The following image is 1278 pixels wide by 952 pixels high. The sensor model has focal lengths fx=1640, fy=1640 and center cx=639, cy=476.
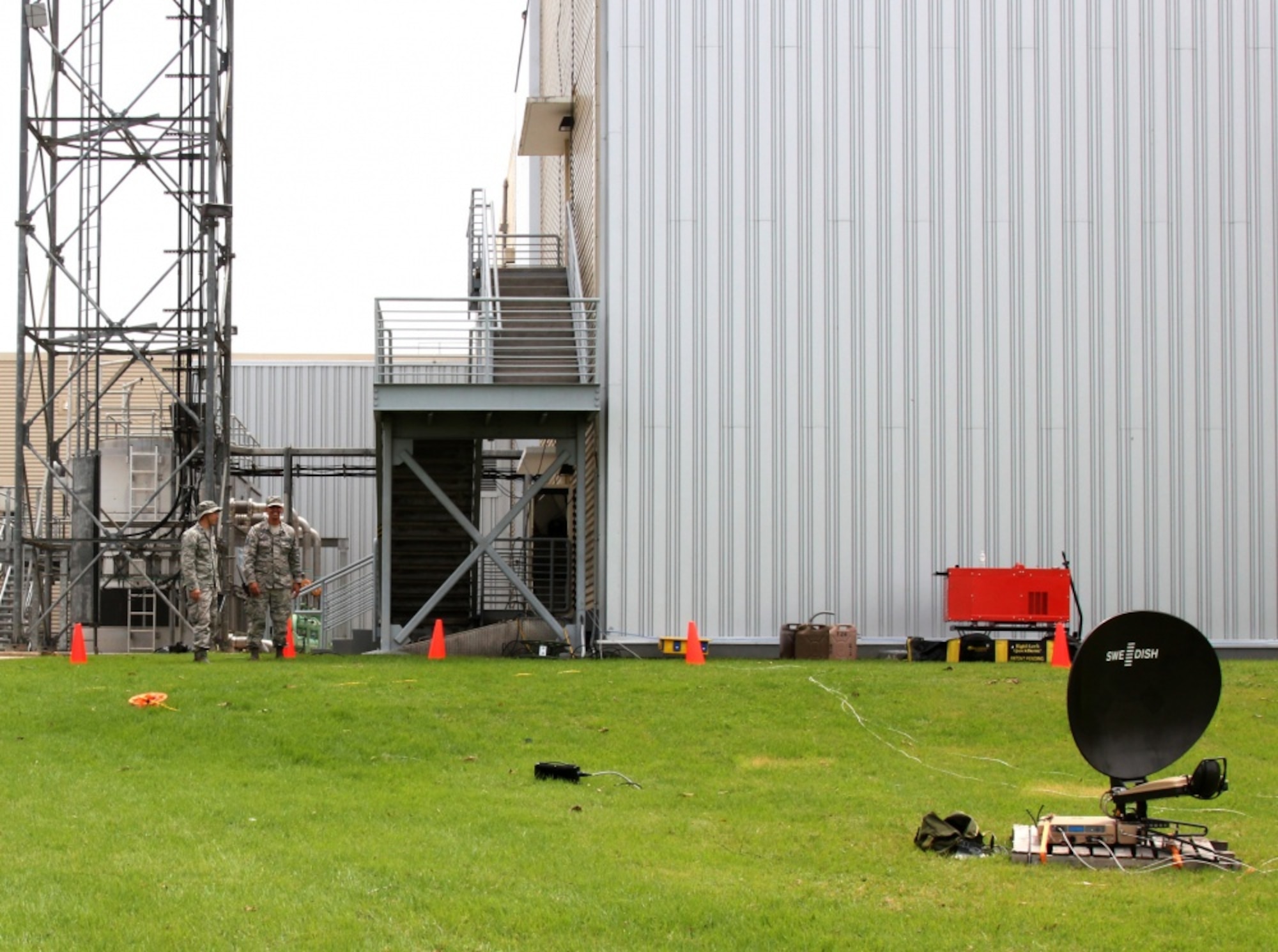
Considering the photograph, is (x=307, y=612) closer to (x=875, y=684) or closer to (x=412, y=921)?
(x=875, y=684)

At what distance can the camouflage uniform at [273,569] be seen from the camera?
19.9 m

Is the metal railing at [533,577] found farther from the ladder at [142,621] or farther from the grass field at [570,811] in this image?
the grass field at [570,811]

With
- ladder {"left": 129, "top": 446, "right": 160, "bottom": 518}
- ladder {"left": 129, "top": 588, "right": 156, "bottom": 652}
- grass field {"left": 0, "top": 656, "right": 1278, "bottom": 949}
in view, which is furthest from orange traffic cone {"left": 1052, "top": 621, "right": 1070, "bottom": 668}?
ladder {"left": 129, "top": 588, "right": 156, "bottom": 652}

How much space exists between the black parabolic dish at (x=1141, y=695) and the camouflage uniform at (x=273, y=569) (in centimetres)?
1254

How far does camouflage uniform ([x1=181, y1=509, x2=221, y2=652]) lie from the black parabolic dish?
12.4 metres

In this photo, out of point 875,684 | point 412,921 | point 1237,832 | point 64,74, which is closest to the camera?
point 412,921

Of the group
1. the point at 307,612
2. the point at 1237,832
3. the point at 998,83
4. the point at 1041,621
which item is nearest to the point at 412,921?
the point at 1237,832

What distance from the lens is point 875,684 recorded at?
1689cm

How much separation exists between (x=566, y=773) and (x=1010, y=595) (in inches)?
519

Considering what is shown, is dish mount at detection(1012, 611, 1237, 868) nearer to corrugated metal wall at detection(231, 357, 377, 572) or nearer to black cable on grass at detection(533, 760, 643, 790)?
black cable on grass at detection(533, 760, 643, 790)

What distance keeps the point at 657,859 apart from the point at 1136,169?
19.6m

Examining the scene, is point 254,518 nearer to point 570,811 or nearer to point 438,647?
point 438,647

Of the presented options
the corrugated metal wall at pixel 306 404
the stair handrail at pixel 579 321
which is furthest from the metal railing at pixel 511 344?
the corrugated metal wall at pixel 306 404

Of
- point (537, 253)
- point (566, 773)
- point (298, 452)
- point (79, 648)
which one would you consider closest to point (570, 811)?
point (566, 773)
